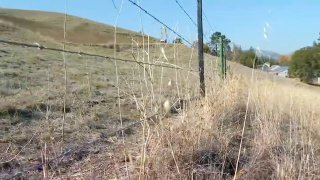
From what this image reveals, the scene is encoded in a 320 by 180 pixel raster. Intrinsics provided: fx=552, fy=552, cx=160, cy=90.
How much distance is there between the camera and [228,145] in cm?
484

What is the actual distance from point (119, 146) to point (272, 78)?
11.2 feet

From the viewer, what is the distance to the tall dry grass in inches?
151

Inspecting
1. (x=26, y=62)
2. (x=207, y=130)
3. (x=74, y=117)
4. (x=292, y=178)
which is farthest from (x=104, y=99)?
(x=26, y=62)

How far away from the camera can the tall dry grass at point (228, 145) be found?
3826 mm

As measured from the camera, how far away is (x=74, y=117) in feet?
20.7

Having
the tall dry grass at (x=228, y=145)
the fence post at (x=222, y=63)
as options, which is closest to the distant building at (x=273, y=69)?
the tall dry grass at (x=228, y=145)

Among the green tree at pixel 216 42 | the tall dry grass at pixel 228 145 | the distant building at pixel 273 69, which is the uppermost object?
the green tree at pixel 216 42

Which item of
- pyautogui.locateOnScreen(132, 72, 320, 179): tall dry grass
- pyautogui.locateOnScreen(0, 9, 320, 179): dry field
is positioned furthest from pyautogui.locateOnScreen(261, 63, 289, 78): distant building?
pyautogui.locateOnScreen(132, 72, 320, 179): tall dry grass

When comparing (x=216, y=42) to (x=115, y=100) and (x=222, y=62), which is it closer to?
(x=222, y=62)

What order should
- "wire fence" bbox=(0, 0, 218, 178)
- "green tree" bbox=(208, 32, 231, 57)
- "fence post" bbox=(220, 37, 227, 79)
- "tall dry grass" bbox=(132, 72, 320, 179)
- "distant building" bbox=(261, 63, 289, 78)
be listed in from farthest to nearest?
"green tree" bbox=(208, 32, 231, 57) → "fence post" bbox=(220, 37, 227, 79) → "distant building" bbox=(261, 63, 289, 78) → "wire fence" bbox=(0, 0, 218, 178) → "tall dry grass" bbox=(132, 72, 320, 179)

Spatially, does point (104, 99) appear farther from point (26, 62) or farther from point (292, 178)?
point (26, 62)

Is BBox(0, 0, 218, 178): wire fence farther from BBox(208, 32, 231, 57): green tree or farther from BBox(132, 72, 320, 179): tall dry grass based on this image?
BBox(208, 32, 231, 57): green tree

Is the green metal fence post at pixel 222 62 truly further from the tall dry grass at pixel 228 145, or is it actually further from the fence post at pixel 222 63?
the tall dry grass at pixel 228 145

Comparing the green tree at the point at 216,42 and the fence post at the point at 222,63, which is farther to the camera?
the green tree at the point at 216,42
